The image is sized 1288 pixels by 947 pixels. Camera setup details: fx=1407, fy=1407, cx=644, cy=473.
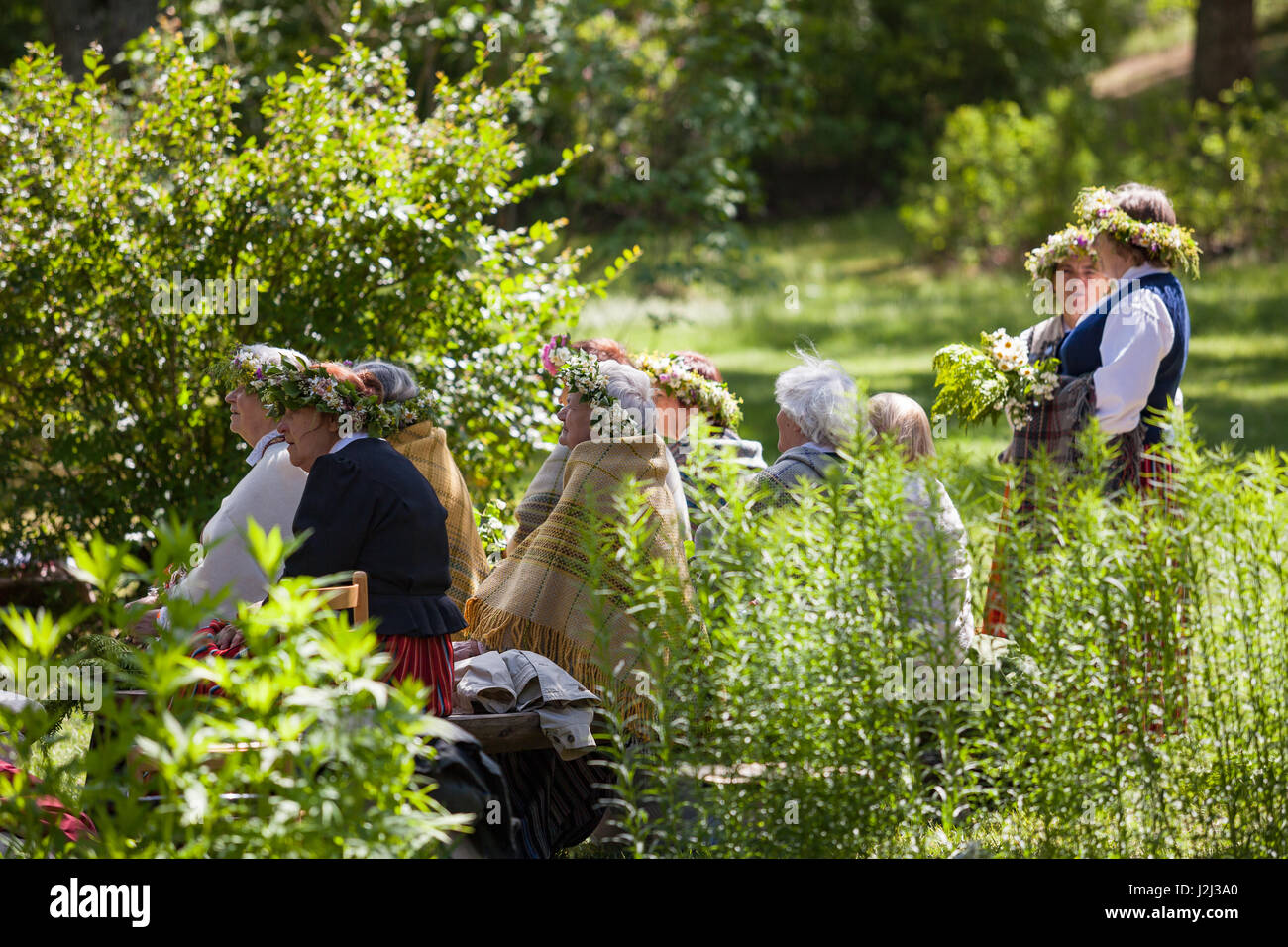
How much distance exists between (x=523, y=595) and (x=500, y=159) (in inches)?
112

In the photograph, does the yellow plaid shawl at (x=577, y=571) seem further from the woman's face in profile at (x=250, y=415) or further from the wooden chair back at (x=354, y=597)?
the woman's face in profile at (x=250, y=415)

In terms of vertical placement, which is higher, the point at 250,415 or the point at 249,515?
the point at 250,415

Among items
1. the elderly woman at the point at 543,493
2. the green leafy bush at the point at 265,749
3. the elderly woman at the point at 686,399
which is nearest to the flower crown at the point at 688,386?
the elderly woman at the point at 686,399

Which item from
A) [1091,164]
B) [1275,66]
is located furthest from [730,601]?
[1275,66]

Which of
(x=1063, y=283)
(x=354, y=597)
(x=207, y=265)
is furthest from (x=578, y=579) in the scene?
(x=207, y=265)

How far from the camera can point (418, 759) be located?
3.77 meters

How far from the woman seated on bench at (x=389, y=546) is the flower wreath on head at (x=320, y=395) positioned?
115mm

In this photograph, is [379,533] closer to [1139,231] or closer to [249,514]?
[249,514]

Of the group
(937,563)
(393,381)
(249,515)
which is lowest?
(937,563)

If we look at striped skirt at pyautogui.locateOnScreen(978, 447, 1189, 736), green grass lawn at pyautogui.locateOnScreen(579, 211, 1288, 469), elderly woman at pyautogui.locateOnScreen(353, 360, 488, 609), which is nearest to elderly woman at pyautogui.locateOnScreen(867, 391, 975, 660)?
striped skirt at pyautogui.locateOnScreen(978, 447, 1189, 736)

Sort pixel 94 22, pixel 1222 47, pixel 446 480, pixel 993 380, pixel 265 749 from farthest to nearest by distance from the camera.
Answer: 1. pixel 1222 47
2. pixel 94 22
3. pixel 446 480
4. pixel 993 380
5. pixel 265 749

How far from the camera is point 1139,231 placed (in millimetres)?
4953

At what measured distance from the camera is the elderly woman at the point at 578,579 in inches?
174

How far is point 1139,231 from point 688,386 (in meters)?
1.79
